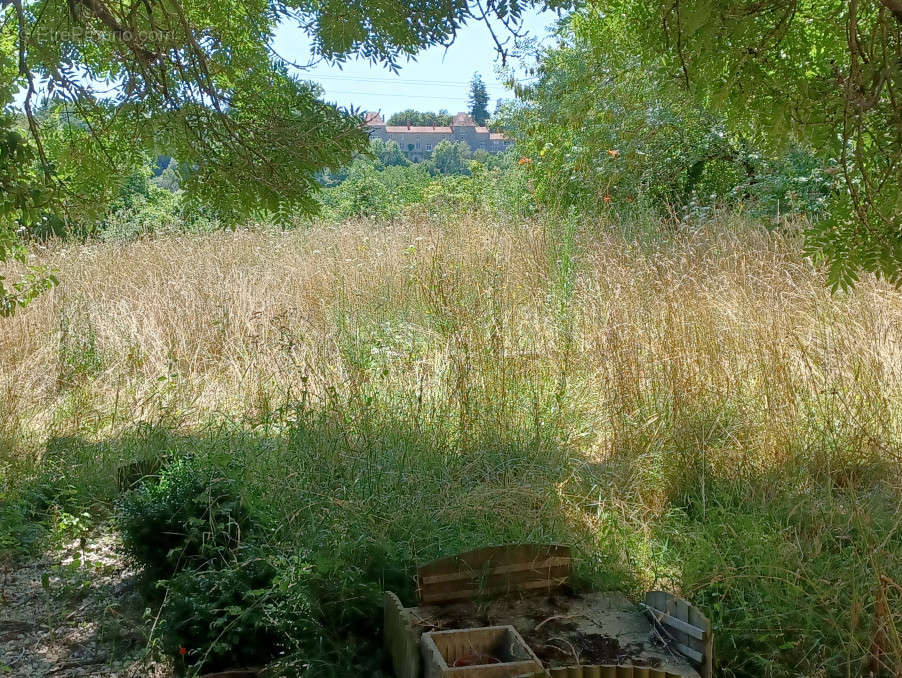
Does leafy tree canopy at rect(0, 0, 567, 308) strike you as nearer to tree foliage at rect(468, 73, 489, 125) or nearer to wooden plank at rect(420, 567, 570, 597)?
wooden plank at rect(420, 567, 570, 597)

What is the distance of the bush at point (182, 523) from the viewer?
332 centimetres

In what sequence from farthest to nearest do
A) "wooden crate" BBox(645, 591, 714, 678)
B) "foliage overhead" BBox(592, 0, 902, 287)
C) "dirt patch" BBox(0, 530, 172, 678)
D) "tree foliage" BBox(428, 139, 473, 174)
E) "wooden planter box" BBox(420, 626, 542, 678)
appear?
1. "tree foliage" BBox(428, 139, 473, 174)
2. "dirt patch" BBox(0, 530, 172, 678)
3. "foliage overhead" BBox(592, 0, 902, 287)
4. "wooden crate" BBox(645, 591, 714, 678)
5. "wooden planter box" BBox(420, 626, 542, 678)

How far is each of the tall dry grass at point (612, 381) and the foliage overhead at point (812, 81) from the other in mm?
951

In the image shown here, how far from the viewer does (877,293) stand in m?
4.96

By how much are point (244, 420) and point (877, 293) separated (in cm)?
399

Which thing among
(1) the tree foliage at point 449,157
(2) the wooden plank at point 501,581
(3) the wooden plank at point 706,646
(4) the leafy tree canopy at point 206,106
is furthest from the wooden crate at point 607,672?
(1) the tree foliage at point 449,157

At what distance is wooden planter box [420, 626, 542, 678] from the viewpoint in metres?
2.17

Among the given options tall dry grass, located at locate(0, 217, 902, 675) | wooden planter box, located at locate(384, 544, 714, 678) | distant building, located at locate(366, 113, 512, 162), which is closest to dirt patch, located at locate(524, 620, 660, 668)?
wooden planter box, located at locate(384, 544, 714, 678)

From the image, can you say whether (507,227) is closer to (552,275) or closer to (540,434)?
(552,275)

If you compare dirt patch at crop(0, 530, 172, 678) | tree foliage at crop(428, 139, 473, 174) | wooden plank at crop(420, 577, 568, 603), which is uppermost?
tree foliage at crop(428, 139, 473, 174)

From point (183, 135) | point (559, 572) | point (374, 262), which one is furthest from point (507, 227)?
point (559, 572)

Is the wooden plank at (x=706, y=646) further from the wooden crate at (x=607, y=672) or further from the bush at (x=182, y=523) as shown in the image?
the bush at (x=182, y=523)

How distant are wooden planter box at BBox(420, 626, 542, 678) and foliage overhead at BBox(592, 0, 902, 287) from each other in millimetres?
1648

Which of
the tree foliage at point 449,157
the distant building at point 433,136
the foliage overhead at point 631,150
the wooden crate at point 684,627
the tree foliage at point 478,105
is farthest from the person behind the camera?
the distant building at point 433,136
